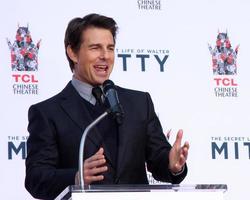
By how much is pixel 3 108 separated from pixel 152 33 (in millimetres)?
861

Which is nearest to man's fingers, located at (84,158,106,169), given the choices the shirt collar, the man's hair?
the shirt collar

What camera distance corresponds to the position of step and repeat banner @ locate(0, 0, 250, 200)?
4.06 metres

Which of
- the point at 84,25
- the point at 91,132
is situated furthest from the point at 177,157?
the point at 84,25

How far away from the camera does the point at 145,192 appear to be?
246cm

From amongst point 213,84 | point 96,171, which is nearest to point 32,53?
point 213,84

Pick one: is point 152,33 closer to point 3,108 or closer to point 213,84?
point 213,84

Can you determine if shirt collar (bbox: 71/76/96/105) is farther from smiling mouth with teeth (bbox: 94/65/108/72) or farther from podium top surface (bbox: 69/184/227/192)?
podium top surface (bbox: 69/184/227/192)

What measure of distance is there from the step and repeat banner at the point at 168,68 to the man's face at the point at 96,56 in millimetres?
900

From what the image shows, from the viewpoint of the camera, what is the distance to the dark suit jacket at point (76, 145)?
299 cm

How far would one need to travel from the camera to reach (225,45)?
4.41 meters

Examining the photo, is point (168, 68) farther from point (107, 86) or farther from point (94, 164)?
point (94, 164)

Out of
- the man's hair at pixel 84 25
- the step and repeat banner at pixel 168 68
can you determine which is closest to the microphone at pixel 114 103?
the man's hair at pixel 84 25

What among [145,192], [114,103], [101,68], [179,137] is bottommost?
[145,192]

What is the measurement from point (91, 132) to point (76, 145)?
0.07 metres
